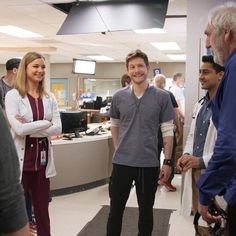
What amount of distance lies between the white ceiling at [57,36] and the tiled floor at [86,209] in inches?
105

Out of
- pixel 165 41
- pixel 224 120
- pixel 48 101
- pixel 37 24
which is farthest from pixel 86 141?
pixel 165 41

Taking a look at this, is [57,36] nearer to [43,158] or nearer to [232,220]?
[43,158]

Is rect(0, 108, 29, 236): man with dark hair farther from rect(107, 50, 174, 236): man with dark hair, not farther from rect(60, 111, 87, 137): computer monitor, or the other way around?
rect(60, 111, 87, 137): computer monitor

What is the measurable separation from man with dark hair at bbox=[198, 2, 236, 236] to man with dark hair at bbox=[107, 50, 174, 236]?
905 millimetres

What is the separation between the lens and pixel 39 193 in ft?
8.42

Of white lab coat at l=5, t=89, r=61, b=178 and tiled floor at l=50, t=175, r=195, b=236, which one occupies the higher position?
white lab coat at l=5, t=89, r=61, b=178

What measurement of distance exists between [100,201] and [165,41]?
5.69m

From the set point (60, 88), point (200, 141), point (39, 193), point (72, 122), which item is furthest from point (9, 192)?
point (60, 88)

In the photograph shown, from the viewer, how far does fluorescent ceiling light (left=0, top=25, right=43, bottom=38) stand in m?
7.49

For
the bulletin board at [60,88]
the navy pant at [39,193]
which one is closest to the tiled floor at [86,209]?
the navy pant at [39,193]

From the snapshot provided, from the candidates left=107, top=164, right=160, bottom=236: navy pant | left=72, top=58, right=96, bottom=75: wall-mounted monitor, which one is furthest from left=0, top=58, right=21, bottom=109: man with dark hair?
left=72, top=58, right=96, bottom=75: wall-mounted monitor

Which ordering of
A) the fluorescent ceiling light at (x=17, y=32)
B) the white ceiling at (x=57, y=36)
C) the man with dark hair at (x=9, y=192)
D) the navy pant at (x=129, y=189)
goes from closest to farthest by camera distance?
the man with dark hair at (x=9, y=192) → the navy pant at (x=129, y=189) → the white ceiling at (x=57, y=36) → the fluorescent ceiling light at (x=17, y=32)

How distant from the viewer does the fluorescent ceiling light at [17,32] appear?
7.49 meters

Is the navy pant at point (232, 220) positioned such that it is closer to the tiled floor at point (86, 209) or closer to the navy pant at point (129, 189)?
the navy pant at point (129, 189)
